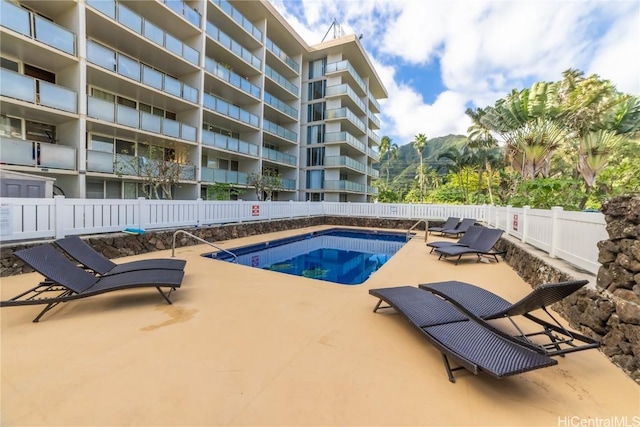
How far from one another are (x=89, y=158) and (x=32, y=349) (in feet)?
37.0

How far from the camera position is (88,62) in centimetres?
1093

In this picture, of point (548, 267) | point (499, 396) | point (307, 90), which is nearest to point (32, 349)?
point (499, 396)

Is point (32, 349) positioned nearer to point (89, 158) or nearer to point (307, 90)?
point (89, 158)

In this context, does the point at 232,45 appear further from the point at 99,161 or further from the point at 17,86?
the point at 17,86

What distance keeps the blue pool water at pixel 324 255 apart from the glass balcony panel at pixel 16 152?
7939 millimetres

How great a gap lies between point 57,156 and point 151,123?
13.2ft

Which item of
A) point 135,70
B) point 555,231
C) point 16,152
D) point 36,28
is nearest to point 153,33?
point 135,70

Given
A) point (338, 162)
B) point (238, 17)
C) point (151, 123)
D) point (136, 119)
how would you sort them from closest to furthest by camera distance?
1. point (136, 119)
2. point (151, 123)
3. point (238, 17)
4. point (338, 162)

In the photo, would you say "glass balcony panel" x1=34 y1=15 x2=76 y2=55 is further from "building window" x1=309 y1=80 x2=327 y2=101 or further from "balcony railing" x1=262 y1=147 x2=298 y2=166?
"building window" x1=309 y1=80 x2=327 y2=101

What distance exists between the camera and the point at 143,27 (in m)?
12.4

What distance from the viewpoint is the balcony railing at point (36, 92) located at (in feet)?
29.9

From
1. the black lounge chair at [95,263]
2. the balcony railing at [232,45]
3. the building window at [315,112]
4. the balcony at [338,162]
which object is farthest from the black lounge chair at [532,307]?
the building window at [315,112]

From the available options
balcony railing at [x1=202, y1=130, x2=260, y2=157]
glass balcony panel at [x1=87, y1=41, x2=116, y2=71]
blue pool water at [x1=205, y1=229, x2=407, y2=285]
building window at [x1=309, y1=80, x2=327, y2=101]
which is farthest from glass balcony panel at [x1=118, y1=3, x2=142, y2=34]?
building window at [x1=309, y1=80, x2=327, y2=101]

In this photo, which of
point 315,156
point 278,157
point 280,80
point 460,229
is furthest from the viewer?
point 315,156
